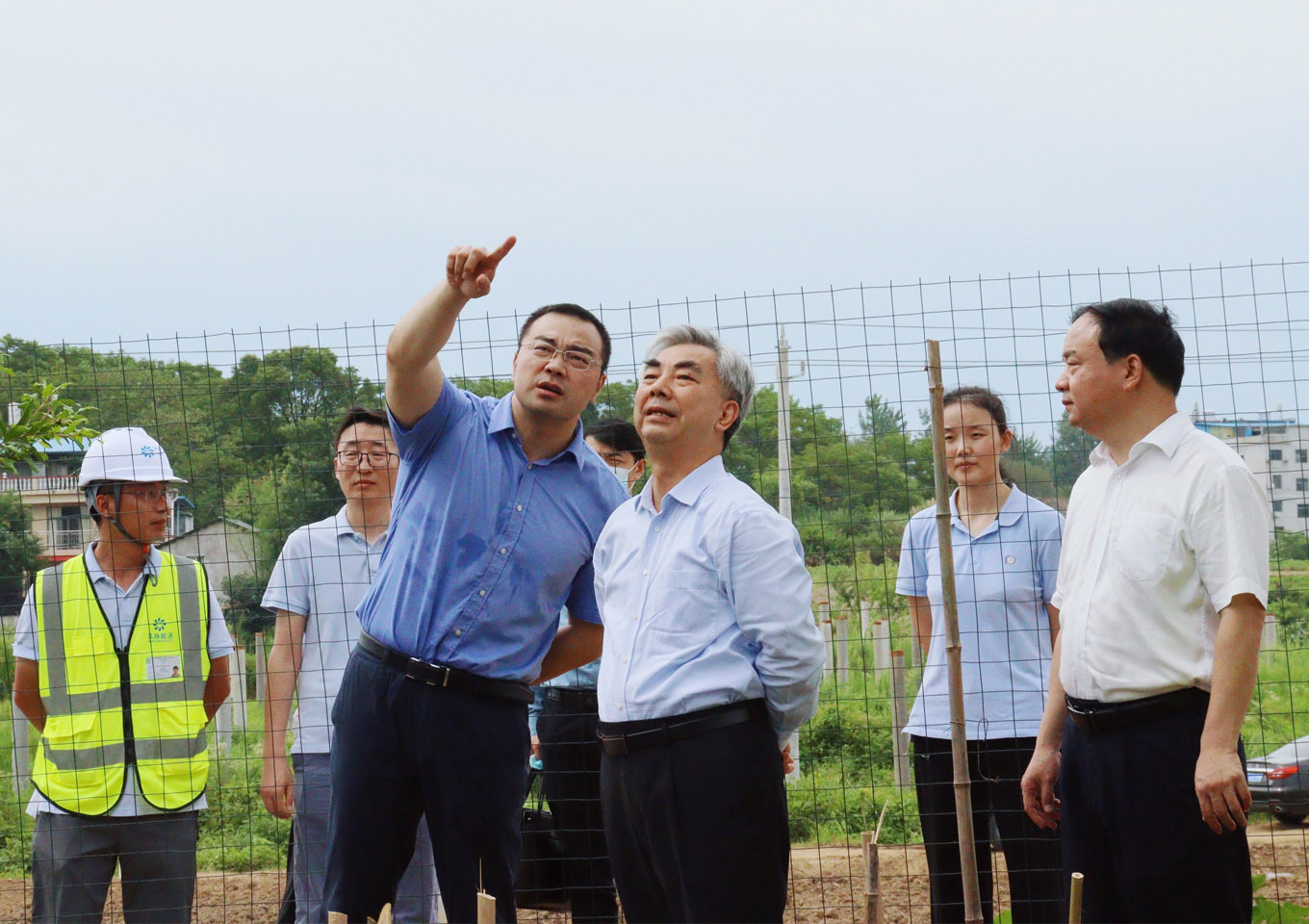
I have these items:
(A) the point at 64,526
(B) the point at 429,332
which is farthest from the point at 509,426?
(A) the point at 64,526

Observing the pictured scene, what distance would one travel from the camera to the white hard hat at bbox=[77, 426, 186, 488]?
390cm

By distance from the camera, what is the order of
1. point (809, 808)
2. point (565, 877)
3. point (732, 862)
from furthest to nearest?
point (809, 808), point (565, 877), point (732, 862)

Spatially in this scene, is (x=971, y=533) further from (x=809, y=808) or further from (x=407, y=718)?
(x=809, y=808)

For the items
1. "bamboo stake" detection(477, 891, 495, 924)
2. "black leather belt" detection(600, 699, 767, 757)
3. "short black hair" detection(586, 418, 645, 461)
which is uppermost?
"short black hair" detection(586, 418, 645, 461)

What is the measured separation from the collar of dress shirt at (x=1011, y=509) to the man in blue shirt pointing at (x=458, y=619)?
1444 mm

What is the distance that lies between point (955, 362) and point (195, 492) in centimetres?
245

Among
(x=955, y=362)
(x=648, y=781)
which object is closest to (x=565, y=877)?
(x=648, y=781)

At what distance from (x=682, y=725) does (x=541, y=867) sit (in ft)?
6.13

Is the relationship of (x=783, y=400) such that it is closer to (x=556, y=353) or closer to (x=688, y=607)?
(x=556, y=353)

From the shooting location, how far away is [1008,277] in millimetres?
3756

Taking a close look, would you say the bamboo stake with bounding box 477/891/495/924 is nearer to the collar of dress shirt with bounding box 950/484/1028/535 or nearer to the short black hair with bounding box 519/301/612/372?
the short black hair with bounding box 519/301/612/372

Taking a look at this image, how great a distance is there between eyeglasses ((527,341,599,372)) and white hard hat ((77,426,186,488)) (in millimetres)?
1597

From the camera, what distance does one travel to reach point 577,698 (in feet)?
13.6

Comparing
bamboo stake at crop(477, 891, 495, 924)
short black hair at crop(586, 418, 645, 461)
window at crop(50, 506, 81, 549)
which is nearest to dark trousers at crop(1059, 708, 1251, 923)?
bamboo stake at crop(477, 891, 495, 924)
